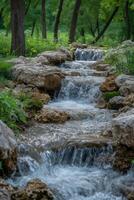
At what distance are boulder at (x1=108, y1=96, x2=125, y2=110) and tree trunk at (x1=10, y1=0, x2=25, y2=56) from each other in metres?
7.22

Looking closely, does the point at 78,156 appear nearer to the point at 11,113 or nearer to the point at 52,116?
the point at 11,113

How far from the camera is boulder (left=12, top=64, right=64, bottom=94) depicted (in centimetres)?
1595

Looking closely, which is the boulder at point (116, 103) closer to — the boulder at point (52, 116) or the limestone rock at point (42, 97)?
the boulder at point (52, 116)

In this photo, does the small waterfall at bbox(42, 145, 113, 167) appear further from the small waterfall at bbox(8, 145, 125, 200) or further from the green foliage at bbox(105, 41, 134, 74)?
the green foliage at bbox(105, 41, 134, 74)

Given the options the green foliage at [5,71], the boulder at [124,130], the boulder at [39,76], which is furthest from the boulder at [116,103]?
the green foliage at [5,71]

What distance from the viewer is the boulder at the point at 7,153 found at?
9.09 m

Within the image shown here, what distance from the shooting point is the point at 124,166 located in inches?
384

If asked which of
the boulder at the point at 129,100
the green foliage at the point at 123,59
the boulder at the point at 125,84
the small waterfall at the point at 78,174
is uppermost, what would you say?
the green foliage at the point at 123,59

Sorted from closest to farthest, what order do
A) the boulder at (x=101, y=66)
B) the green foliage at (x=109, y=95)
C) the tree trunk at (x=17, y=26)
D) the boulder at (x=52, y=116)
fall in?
the boulder at (x=52, y=116) → the green foliage at (x=109, y=95) → the boulder at (x=101, y=66) → the tree trunk at (x=17, y=26)

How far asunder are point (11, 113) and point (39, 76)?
14.9 ft

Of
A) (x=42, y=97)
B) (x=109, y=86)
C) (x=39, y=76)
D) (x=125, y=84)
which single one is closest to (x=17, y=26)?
(x=39, y=76)

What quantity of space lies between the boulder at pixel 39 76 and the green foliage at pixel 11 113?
3.62 metres

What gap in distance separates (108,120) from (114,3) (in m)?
21.1

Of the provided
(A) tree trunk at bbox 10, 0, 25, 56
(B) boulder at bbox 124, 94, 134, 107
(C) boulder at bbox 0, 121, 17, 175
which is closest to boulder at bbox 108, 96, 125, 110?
(B) boulder at bbox 124, 94, 134, 107
